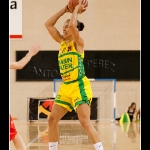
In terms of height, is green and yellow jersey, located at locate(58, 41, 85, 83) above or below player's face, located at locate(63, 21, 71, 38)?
below

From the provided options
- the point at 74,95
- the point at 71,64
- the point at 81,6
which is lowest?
the point at 74,95

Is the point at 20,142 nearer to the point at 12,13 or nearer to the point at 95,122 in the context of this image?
the point at 12,13

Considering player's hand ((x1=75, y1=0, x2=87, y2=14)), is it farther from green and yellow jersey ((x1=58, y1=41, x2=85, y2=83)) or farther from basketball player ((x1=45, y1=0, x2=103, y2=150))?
green and yellow jersey ((x1=58, y1=41, x2=85, y2=83))

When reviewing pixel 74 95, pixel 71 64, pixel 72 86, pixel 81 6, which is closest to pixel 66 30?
pixel 81 6

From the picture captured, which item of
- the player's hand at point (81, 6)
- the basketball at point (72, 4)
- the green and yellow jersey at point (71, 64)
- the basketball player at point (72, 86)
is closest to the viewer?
the basketball player at point (72, 86)

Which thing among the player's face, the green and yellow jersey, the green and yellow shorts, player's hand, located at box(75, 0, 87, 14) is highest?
player's hand, located at box(75, 0, 87, 14)

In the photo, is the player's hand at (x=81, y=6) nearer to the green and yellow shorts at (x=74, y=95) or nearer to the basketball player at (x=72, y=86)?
the basketball player at (x=72, y=86)

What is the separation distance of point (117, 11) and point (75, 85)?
11.9m

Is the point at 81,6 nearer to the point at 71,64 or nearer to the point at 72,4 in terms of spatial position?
the point at 72,4

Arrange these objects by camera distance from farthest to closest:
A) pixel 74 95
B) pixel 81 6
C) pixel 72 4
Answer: pixel 72 4
pixel 81 6
pixel 74 95

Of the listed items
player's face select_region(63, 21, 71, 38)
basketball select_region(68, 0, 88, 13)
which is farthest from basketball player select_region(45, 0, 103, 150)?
basketball select_region(68, 0, 88, 13)

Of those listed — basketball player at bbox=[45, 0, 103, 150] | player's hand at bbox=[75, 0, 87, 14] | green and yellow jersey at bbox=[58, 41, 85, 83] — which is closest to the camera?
basketball player at bbox=[45, 0, 103, 150]

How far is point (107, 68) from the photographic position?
16266 mm

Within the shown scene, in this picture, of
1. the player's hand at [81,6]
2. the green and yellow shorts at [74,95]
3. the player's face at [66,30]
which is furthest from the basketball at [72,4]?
the green and yellow shorts at [74,95]
